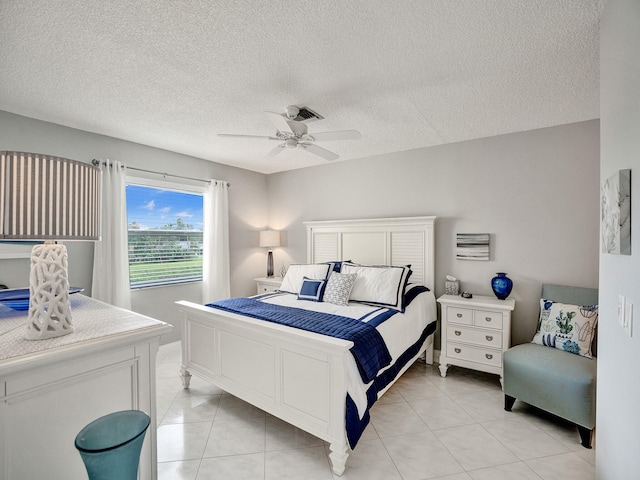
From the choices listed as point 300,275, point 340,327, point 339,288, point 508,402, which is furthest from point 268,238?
point 508,402

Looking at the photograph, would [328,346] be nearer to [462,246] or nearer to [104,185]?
[462,246]

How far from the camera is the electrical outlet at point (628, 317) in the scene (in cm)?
104

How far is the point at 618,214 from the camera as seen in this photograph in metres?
1.18

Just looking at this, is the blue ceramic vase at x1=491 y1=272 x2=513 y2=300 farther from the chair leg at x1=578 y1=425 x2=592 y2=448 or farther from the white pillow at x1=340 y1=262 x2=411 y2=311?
the chair leg at x1=578 y1=425 x2=592 y2=448

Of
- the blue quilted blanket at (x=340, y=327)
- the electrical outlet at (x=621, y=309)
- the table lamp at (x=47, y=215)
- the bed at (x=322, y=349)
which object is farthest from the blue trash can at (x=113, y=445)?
the electrical outlet at (x=621, y=309)

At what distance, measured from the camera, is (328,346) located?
188 cm

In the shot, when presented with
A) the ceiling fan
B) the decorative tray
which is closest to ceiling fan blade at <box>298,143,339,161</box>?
the ceiling fan

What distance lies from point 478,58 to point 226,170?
3.56m

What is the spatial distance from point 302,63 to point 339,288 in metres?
2.05

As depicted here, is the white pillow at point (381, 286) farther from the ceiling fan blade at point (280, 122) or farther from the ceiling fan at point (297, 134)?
the ceiling fan blade at point (280, 122)

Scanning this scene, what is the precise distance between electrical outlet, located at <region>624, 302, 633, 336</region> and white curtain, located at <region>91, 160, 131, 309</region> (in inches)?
155

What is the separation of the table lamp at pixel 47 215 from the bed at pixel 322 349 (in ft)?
4.31

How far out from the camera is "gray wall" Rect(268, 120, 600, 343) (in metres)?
2.83

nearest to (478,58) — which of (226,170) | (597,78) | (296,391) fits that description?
(597,78)
